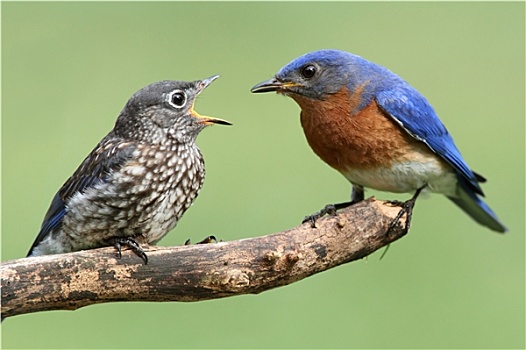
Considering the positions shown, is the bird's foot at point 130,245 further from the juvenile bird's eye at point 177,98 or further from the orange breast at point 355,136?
the orange breast at point 355,136

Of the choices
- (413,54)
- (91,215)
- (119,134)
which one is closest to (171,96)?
(119,134)

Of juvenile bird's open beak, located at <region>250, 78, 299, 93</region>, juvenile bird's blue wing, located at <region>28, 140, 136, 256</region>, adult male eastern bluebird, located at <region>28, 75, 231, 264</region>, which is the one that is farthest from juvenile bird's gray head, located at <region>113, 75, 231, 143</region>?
juvenile bird's open beak, located at <region>250, 78, 299, 93</region>

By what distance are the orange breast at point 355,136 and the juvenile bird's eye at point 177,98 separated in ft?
3.34

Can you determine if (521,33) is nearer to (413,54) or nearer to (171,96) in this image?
(413,54)

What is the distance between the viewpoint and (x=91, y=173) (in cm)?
556

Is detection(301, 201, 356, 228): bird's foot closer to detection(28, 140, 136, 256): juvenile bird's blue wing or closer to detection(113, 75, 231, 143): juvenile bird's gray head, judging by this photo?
detection(113, 75, 231, 143): juvenile bird's gray head

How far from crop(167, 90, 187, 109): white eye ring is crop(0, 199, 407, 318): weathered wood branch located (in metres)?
0.88

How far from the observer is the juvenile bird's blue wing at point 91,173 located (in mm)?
5520

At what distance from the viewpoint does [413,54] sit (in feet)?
38.1

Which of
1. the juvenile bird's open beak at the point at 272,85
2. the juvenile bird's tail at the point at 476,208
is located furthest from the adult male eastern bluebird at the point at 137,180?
the juvenile bird's tail at the point at 476,208

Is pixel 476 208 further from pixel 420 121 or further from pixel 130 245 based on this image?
pixel 130 245

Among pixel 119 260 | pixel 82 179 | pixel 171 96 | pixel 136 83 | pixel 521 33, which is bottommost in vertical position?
pixel 119 260

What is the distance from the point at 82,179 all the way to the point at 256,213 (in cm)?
331

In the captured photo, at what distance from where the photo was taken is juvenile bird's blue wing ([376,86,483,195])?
6293 mm
